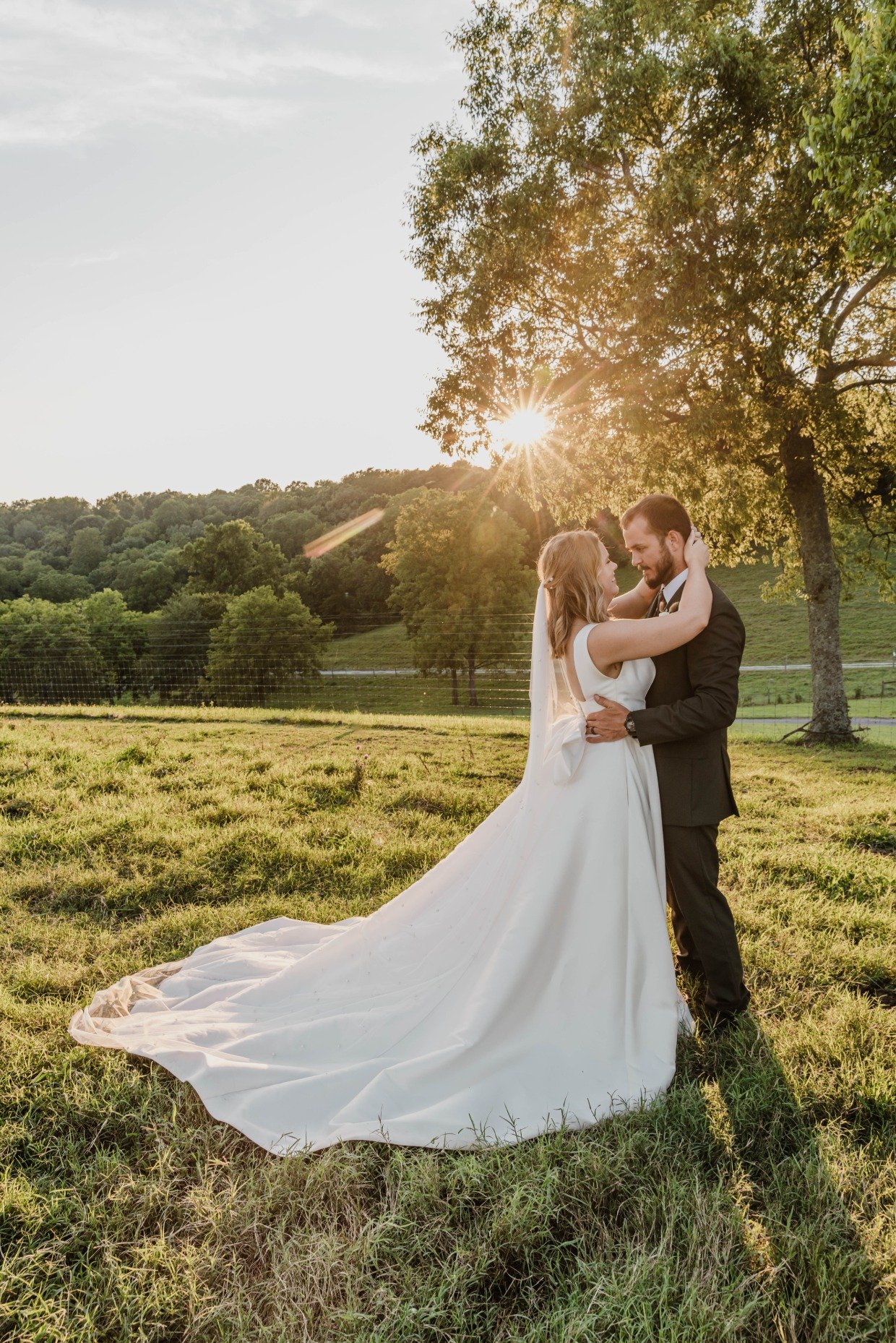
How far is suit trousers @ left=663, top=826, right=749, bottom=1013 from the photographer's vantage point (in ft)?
14.0

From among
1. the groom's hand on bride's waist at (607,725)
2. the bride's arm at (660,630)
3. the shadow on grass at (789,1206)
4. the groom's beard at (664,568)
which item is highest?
the groom's beard at (664,568)

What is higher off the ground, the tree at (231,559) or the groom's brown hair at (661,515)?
the tree at (231,559)

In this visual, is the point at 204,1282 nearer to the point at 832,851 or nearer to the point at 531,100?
the point at 832,851

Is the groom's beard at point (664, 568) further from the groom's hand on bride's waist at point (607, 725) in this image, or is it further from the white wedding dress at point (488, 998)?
the groom's hand on bride's waist at point (607, 725)

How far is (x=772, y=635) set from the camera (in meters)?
42.5

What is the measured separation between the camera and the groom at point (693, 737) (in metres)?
4.14

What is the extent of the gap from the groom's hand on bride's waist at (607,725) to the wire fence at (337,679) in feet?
46.9

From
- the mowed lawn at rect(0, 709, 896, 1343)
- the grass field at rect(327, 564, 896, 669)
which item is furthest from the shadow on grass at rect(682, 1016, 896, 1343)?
the grass field at rect(327, 564, 896, 669)

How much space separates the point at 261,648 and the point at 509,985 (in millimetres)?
35547

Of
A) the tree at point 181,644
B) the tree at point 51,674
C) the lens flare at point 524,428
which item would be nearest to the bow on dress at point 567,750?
the lens flare at point 524,428

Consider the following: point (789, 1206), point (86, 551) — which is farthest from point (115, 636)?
point (86, 551)

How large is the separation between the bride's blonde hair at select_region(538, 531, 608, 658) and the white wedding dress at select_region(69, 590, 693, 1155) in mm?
134

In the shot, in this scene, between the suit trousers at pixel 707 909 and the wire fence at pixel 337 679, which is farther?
the wire fence at pixel 337 679

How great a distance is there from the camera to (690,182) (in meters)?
11.9
